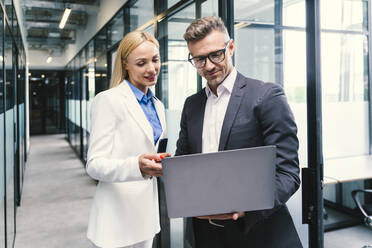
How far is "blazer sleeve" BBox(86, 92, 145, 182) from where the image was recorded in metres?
1.16

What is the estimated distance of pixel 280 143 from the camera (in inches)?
34.2

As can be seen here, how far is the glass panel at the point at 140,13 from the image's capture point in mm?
2922

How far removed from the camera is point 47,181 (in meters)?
5.35

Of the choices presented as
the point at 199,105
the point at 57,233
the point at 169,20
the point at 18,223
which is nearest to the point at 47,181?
the point at 18,223

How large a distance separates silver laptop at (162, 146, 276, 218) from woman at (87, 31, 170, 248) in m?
0.40

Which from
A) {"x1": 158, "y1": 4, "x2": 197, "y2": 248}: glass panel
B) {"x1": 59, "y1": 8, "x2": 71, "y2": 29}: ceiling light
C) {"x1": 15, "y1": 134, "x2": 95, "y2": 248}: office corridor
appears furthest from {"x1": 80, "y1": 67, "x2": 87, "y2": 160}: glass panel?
{"x1": 158, "y1": 4, "x2": 197, "y2": 248}: glass panel

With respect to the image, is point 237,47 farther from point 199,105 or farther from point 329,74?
point 329,74

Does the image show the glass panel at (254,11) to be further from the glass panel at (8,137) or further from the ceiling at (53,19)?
the ceiling at (53,19)

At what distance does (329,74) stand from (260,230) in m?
2.55

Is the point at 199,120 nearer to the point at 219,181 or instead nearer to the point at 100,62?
the point at 219,181

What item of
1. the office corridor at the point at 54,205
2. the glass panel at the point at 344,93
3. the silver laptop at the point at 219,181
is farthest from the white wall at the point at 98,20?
the silver laptop at the point at 219,181

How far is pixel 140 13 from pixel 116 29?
114cm

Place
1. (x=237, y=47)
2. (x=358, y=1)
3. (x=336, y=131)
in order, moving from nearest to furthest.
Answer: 1. (x=237, y=47)
2. (x=336, y=131)
3. (x=358, y=1)

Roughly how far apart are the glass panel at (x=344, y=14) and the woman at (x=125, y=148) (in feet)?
7.51
